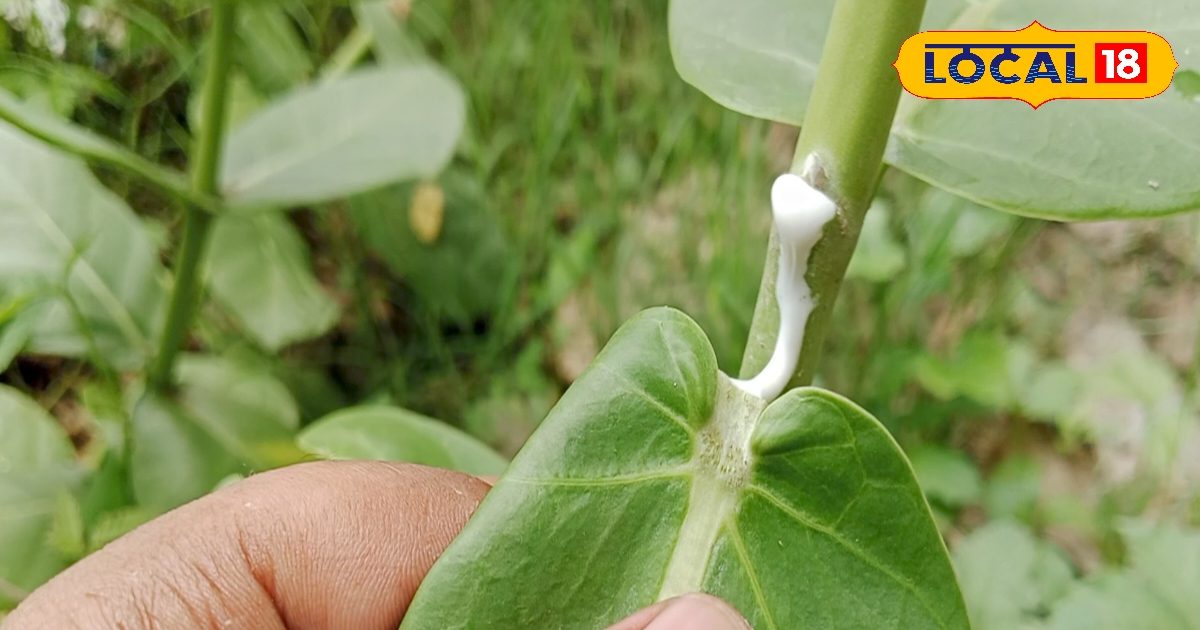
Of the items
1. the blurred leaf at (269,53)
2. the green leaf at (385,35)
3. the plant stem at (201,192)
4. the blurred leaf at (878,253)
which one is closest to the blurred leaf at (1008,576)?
the blurred leaf at (878,253)

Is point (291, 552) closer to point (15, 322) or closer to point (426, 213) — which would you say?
point (15, 322)

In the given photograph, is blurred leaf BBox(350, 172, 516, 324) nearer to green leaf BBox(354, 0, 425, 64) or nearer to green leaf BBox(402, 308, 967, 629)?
green leaf BBox(354, 0, 425, 64)

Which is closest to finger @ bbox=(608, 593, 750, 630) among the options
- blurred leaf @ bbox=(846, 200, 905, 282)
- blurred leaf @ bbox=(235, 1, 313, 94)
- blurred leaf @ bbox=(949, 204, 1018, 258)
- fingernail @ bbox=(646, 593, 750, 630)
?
fingernail @ bbox=(646, 593, 750, 630)

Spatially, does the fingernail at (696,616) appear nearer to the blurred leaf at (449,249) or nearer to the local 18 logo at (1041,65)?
the local 18 logo at (1041,65)

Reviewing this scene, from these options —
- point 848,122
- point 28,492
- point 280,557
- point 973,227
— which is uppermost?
point 848,122

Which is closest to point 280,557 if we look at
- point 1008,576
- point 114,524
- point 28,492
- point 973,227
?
point 114,524

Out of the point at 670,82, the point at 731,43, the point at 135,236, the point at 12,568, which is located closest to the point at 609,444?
the point at 731,43
